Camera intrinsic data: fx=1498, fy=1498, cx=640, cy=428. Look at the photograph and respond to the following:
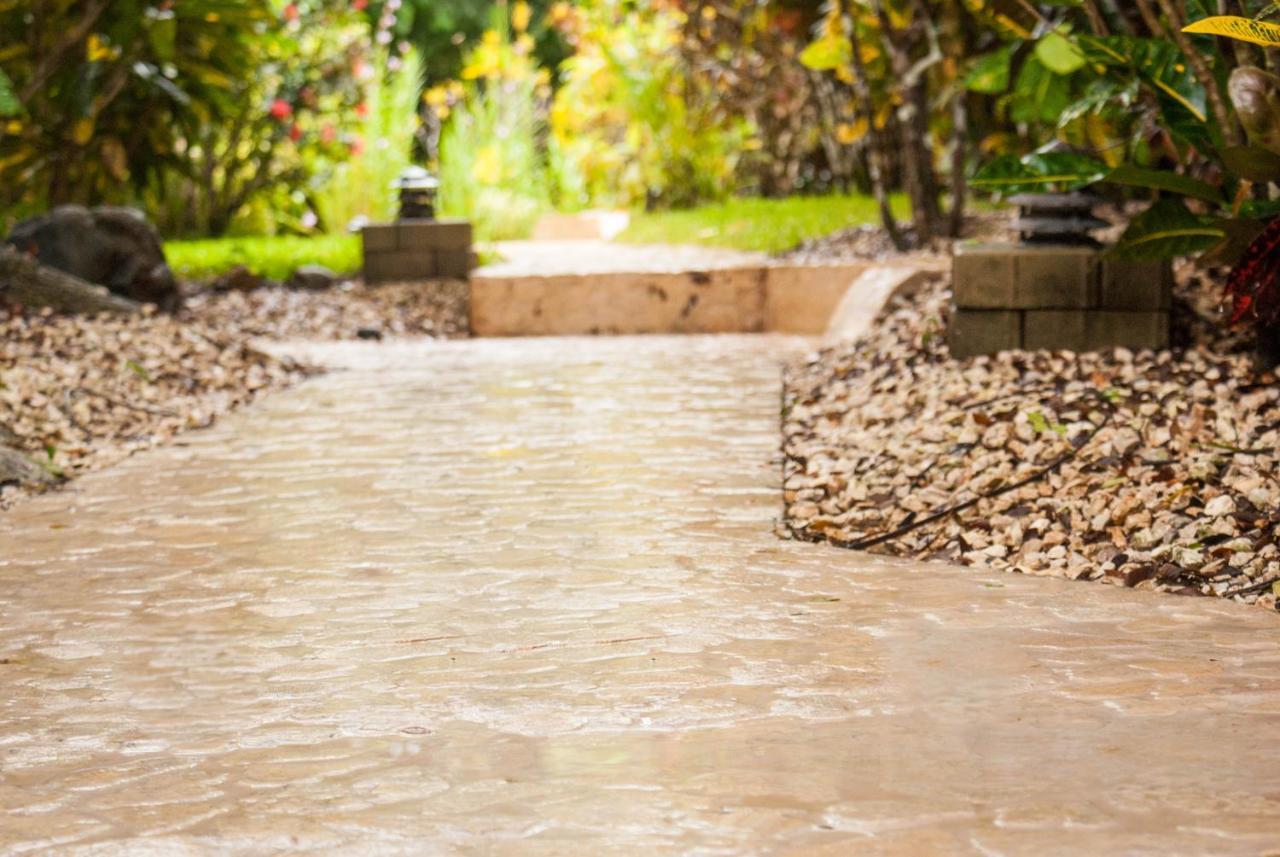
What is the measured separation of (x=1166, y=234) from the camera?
14.9 ft

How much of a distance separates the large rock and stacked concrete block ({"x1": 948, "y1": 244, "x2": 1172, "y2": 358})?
15.1 ft

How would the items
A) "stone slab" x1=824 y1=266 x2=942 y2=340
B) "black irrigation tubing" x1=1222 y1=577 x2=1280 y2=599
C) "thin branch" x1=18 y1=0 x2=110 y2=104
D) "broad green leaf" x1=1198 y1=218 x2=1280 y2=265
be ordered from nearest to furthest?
"black irrigation tubing" x1=1222 y1=577 x2=1280 y2=599 → "broad green leaf" x1=1198 y1=218 x2=1280 y2=265 → "stone slab" x1=824 y1=266 x2=942 y2=340 → "thin branch" x1=18 y1=0 x2=110 y2=104

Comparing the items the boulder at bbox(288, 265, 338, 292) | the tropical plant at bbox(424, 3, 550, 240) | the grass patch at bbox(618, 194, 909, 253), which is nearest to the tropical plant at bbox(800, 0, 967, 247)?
the grass patch at bbox(618, 194, 909, 253)

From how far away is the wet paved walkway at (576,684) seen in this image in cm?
205

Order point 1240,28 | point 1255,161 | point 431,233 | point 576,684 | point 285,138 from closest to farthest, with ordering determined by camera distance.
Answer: point 576,684
point 1240,28
point 1255,161
point 431,233
point 285,138

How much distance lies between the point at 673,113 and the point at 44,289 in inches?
257

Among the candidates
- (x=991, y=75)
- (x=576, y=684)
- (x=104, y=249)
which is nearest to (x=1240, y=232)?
(x=991, y=75)

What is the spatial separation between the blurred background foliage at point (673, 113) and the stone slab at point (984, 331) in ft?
1.53

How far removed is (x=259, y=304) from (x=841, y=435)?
500 cm

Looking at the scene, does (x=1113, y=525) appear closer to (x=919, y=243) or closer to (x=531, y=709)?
(x=531, y=709)

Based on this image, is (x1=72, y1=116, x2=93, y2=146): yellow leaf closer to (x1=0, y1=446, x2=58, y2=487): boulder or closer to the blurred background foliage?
the blurred background foliage

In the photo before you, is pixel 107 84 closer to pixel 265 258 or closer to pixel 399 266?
pixel 265 258

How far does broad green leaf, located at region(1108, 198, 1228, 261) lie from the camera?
4.51 m

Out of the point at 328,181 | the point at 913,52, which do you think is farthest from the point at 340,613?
the point at 328,181
